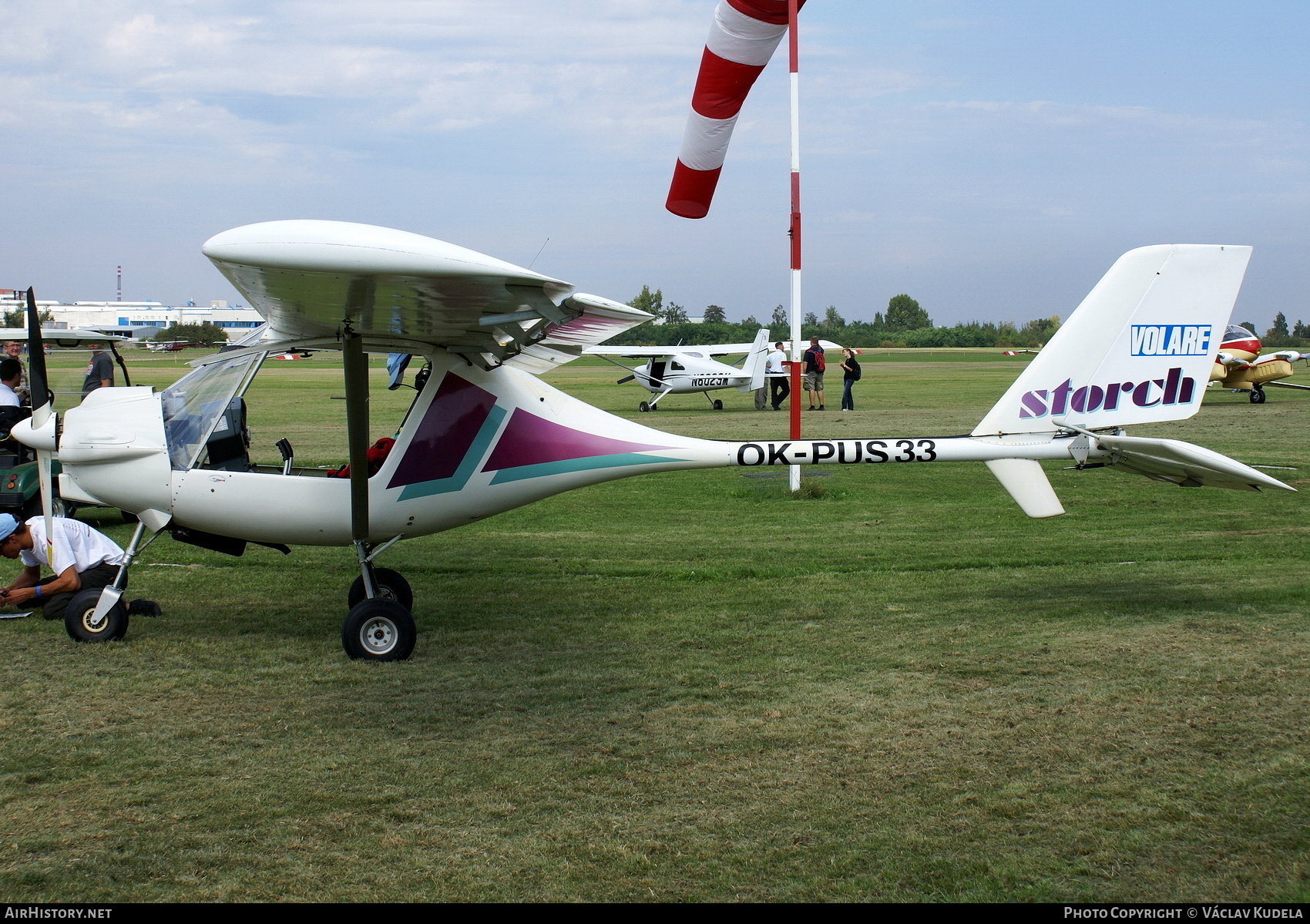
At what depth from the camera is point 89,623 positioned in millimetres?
6211

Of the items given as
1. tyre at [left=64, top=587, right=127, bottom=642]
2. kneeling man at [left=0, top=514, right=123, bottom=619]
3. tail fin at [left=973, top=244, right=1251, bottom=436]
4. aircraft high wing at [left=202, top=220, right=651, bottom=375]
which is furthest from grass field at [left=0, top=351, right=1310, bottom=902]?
aircraft high wing at [left=202, top=220, right=651, bottom=375]

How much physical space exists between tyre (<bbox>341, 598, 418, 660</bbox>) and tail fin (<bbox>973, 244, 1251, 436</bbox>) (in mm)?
4053

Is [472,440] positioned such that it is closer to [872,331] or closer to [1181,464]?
[1181,464]

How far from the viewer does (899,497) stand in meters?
12.1

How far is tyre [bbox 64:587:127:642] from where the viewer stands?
620cm

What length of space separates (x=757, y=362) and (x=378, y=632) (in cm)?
2185

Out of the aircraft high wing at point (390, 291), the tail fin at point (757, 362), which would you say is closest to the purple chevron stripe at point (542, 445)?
the aircraft high wing at point (390, 291)

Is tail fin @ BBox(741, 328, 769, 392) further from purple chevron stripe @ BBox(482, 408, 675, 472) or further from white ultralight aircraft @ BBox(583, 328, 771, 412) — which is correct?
purple chevron stripe @ BBox(482, 408, 675, 472)

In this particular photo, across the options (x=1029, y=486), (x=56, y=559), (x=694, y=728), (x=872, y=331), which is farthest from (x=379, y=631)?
(x=872, y=331)
